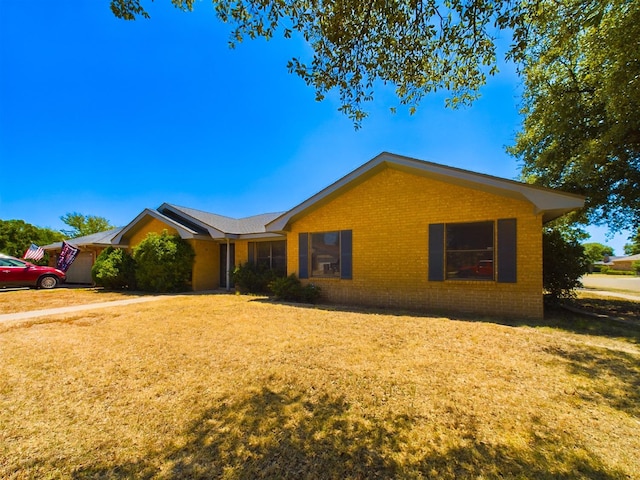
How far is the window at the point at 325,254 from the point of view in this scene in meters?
10.4

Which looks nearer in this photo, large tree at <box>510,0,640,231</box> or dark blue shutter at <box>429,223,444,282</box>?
large tree at <box>510,0,640,231</box>

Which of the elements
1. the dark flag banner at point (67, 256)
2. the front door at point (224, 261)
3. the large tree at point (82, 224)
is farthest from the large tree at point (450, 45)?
the large tree at point (82, 224)

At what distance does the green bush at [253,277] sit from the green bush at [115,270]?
19.3 feet

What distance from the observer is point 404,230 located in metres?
9.46

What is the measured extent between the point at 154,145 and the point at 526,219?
17.9 meters

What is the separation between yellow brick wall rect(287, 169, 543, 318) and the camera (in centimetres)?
791

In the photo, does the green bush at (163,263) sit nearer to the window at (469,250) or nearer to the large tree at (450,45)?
the large tree at (450,45)

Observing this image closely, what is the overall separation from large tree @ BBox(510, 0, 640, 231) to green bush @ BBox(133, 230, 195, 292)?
14.4 m

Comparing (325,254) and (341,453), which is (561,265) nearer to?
(325,254)

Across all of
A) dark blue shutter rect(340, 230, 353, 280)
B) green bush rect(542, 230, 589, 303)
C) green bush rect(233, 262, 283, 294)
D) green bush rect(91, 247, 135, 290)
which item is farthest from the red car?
green bush rect(542, 230, 589, 303)

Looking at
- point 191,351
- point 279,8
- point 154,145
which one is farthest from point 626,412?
point 154,145

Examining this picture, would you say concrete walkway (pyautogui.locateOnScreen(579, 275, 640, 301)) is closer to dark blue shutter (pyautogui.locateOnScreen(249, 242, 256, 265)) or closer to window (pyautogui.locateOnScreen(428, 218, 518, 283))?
window (pyautogui.locateOnScreen(428, 218, 518, 283))

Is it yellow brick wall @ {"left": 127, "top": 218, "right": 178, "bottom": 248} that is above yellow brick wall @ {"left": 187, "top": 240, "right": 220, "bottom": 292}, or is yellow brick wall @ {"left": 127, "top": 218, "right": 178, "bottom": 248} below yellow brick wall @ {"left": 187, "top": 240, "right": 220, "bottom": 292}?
above

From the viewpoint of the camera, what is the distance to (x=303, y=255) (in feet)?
37.2
